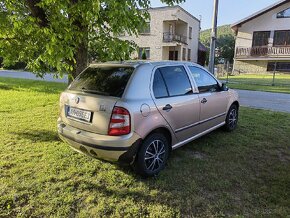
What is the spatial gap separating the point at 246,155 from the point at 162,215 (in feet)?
7.70

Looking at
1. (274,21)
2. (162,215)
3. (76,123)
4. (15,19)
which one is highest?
(274,21)

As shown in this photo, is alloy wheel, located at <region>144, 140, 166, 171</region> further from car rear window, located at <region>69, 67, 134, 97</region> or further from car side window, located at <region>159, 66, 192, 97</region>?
car rear window, located at <region>69, 67, 134, 97</region>

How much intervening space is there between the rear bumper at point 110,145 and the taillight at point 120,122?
67 millimetres

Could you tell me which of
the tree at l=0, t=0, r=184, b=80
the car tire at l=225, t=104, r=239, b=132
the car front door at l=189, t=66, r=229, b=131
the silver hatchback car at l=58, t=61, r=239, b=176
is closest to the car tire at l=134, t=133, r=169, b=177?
the silver hatchback car at l=58, t=61, r=239, b=176

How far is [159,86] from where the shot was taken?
372 centimetres

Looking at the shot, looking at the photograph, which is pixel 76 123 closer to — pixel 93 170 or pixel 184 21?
pixel 93 170

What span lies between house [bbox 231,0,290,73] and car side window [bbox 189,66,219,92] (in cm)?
2355

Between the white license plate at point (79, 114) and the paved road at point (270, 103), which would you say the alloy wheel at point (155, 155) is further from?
the paved road at point (270, 103)

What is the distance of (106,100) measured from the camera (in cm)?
329

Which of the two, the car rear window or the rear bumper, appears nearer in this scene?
the rear bumper

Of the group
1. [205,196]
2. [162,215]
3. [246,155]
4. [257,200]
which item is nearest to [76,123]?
[162,215]

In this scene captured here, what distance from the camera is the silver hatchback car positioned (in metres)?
3.22

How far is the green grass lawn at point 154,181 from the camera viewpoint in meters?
2.92

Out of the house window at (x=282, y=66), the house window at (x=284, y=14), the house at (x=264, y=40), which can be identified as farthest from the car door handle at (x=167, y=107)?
the house window at (x=284, y=14)
